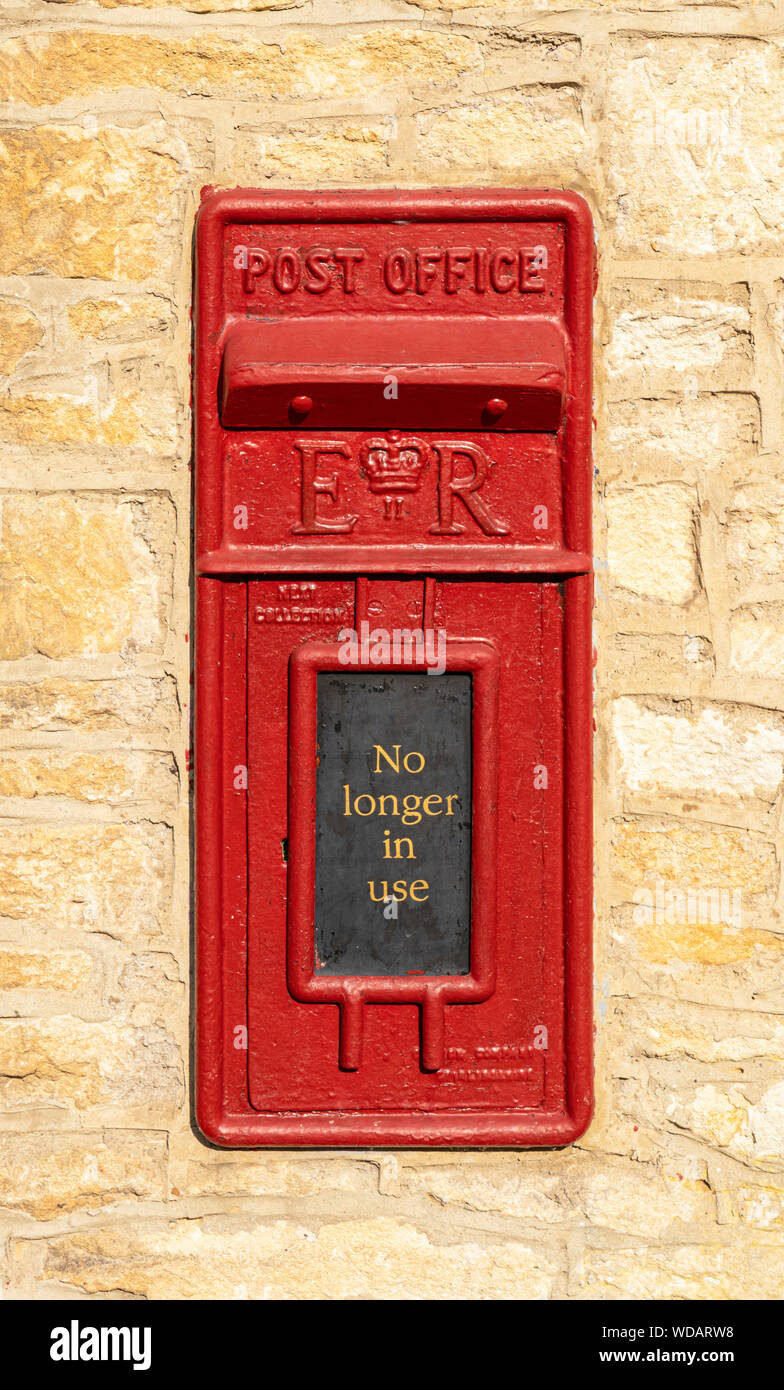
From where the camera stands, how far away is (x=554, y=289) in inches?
61.7

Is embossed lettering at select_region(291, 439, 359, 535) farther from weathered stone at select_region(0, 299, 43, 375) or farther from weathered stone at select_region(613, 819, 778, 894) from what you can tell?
weathered stone at select_region(613, 819, 778, 894)

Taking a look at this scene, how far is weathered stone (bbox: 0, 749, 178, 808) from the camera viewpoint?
1.63m

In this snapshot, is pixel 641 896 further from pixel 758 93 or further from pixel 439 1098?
pixel 758 93

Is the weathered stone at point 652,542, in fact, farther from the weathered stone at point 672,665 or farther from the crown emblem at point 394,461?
the crown emblem at point 394,461

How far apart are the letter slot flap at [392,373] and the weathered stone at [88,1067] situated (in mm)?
968

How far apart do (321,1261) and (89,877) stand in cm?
71

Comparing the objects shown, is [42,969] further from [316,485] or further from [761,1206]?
[761,1206]

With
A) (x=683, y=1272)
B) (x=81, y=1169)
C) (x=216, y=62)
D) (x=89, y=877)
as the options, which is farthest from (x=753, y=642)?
(x=81, y=1169)

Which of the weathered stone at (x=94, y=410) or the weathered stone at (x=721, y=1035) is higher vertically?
the weathered stone at (x=94, y=410)

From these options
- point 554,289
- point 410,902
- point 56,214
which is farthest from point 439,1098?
point 56,214

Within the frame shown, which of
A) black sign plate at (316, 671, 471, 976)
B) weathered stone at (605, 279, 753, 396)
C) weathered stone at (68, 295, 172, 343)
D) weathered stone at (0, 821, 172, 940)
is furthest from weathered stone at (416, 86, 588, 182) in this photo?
weathered stone at (0, 821, 172, 940)

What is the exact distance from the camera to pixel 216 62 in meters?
1.59

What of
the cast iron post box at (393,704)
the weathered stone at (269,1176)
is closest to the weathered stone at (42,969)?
the cast iron post box at (393,704)

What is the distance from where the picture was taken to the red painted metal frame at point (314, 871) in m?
1.55
